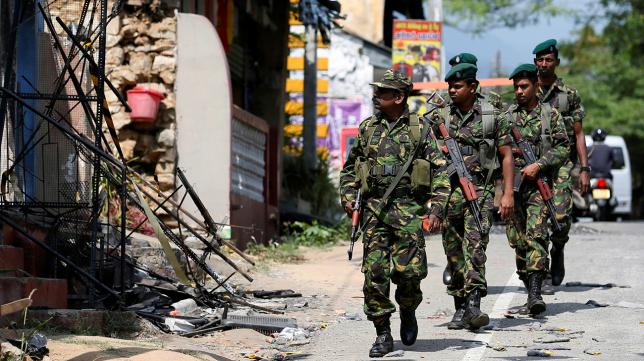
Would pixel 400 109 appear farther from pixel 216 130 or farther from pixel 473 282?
pixel 216 130

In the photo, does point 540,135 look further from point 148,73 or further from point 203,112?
point 148,73

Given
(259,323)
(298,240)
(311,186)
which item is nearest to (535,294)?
(259,323)

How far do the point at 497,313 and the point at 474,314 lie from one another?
1.36 meters

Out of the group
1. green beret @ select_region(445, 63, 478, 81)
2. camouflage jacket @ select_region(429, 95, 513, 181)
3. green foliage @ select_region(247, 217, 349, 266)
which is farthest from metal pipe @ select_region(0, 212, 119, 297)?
green foliage @ select_region(247, 217, 349, 266)

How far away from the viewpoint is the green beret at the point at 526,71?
11.1m

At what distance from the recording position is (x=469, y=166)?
33.9 ft

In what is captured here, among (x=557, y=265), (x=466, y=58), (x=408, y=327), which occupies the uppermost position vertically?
(x=466, y=58)

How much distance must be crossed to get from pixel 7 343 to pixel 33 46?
4995 mm

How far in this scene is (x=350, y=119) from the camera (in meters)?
31.9

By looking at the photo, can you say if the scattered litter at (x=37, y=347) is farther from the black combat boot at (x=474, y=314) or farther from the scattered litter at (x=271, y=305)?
the scattered litter at (x=271, y=305)

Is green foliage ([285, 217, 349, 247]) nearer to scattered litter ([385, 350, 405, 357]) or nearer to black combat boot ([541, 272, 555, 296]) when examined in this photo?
black combat boot ([541, 272, 555, 296])

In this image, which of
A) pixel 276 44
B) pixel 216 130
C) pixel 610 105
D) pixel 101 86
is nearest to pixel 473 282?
pixel 101 86

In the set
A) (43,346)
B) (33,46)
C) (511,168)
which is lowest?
(43,346)

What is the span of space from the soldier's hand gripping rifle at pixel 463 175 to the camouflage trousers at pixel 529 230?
108 centimetres
